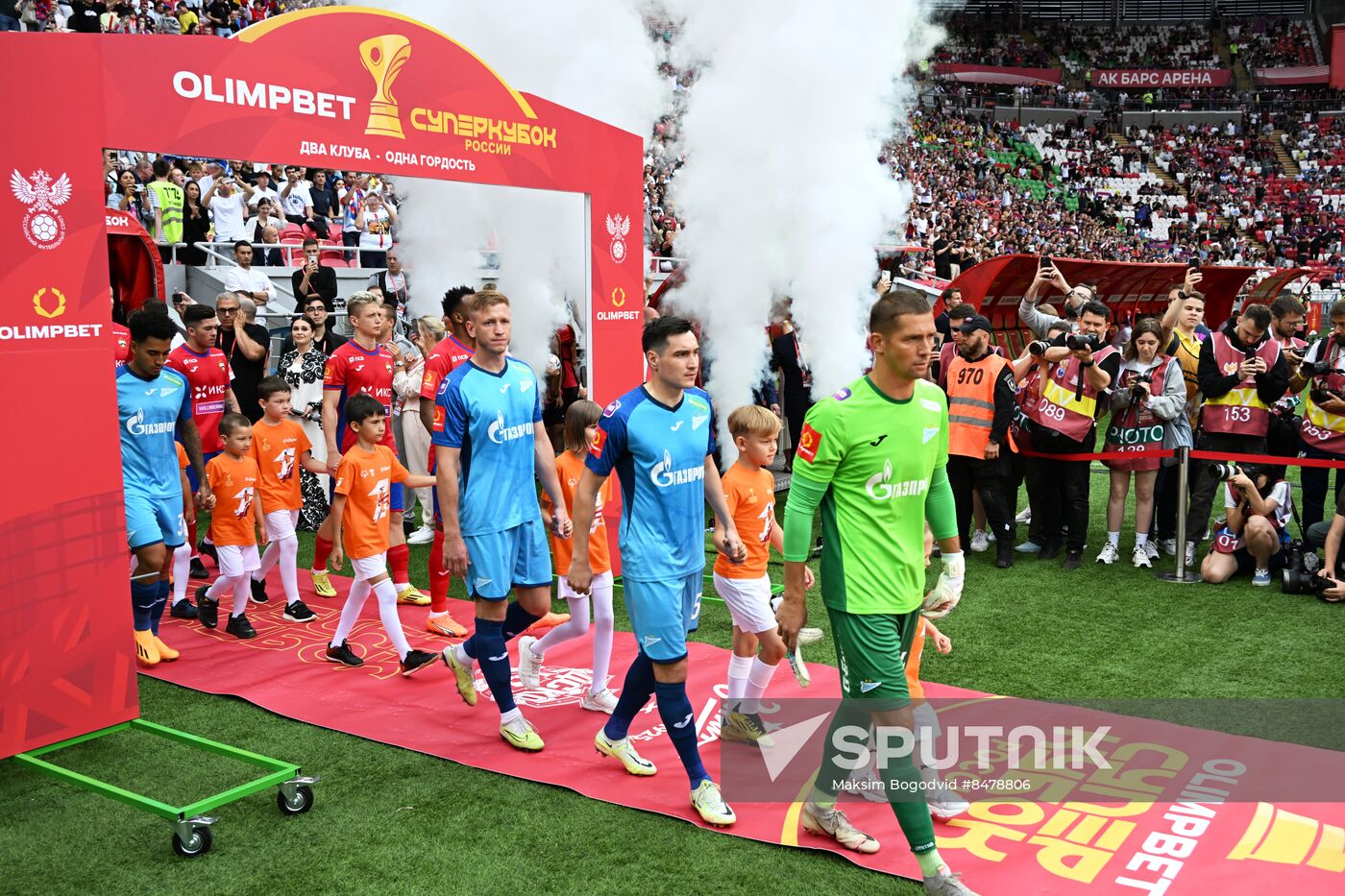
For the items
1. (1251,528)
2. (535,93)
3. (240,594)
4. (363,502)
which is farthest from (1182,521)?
(535,93)

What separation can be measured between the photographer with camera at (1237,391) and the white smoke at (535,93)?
23.8 feet

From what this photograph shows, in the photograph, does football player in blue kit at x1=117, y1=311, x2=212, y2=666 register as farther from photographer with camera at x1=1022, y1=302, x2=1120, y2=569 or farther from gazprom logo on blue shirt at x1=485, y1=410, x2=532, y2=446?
photographer with camera at x1=1022, y1=302, x2=1120, y2=569

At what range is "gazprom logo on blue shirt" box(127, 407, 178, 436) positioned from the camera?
636 centimetres

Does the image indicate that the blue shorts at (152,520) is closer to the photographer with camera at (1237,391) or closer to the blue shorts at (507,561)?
the blue shorts at (507,561)

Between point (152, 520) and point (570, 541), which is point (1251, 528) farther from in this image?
point (152, 520)

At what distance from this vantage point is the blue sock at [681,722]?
4.66 meters

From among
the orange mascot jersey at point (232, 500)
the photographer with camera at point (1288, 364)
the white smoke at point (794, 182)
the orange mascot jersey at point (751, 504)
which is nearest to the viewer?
the orange mascot jersey at point (751, 504)

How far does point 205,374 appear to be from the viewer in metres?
7.88

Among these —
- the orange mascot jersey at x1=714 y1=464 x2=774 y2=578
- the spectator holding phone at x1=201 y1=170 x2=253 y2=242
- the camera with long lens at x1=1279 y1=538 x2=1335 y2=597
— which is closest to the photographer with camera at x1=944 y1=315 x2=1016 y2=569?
the camera with long lens at x1=1279 y1=538 x2=1335 y2=597

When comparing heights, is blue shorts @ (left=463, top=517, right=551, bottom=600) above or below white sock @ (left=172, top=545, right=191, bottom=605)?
above

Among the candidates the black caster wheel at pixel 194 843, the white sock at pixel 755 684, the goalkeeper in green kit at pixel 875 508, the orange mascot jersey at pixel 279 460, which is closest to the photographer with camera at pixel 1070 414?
the white sock at pixel 755 684

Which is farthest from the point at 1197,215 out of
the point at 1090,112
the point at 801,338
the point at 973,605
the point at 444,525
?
the point at 444,525

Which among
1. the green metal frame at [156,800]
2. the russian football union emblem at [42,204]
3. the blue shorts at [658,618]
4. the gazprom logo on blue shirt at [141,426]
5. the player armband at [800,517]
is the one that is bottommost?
the green metal frame at [156,800]

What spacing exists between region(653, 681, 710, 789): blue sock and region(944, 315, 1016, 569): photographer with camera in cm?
485
